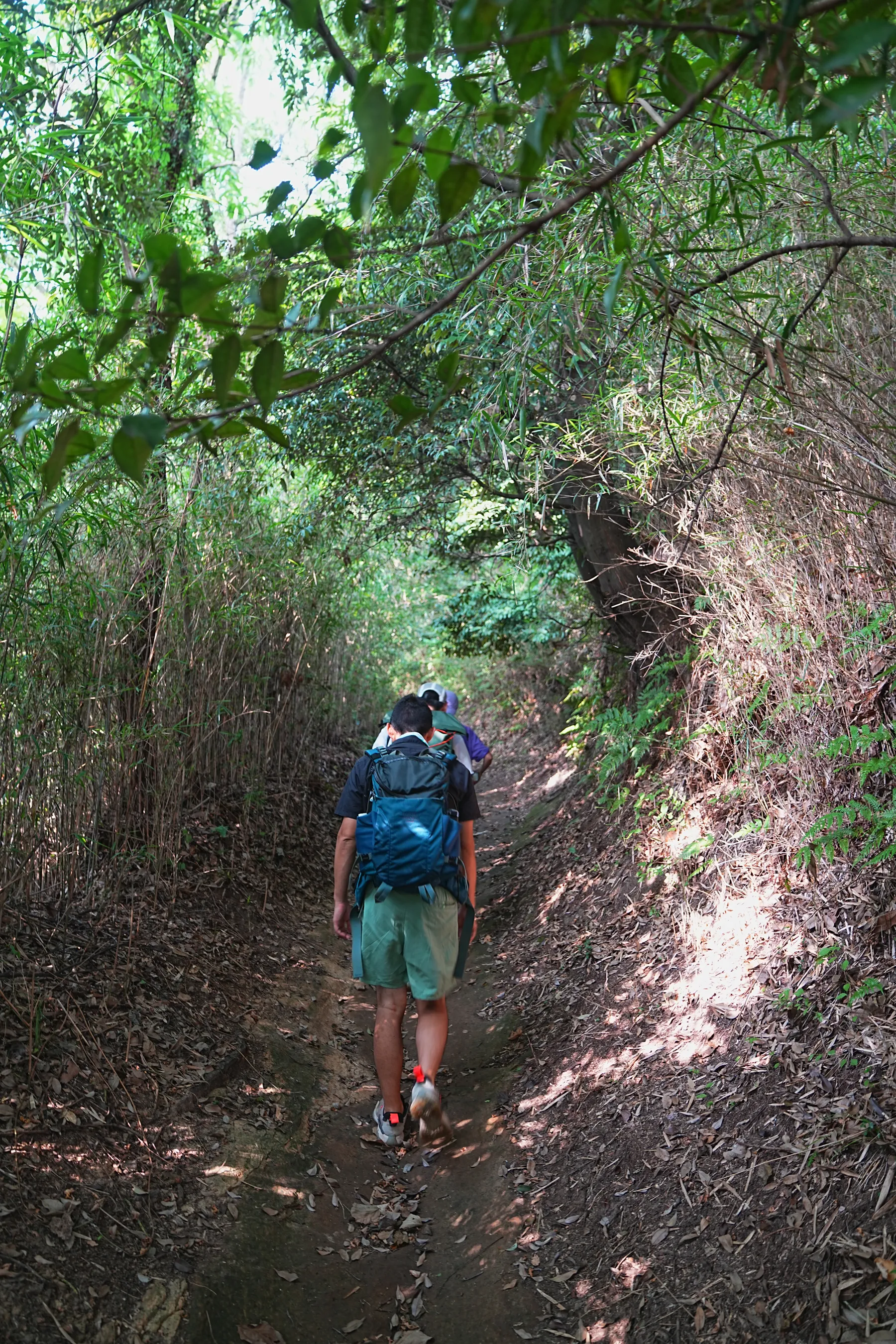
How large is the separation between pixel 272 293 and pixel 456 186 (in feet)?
0.99

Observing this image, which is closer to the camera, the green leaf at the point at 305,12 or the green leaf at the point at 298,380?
the green leaf at the point at 305,12

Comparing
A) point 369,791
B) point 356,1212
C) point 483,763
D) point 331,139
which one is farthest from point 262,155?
point 483,763

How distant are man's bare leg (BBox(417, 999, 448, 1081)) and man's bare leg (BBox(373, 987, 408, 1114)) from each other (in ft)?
0.09

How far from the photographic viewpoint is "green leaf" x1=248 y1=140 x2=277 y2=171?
1.35 metres

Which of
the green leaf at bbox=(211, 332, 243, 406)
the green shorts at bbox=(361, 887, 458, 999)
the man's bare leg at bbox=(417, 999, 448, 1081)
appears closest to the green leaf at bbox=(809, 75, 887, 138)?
the green leaf at bbox=(211, 332, 243, 406)

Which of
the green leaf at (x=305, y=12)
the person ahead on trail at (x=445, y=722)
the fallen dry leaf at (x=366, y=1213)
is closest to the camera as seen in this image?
the green leaf at (x=305, y=12)

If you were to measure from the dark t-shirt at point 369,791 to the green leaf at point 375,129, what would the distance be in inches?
120

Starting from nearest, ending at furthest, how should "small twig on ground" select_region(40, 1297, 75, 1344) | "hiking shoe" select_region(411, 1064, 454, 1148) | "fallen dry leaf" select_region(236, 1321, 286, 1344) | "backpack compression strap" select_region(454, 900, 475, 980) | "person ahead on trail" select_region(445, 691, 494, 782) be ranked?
"small twig on ground" select_region(40, 1297, 75, 1344) < "fallen dry leaf" select_region(236, 1321, 286, 1344) < "hiking shoe" select_region(411, 1064, 454, 1148) < "backpack compression strap" select_region(454, 900, 475, 980) < "person ahead on trail" select_region(445, 691, 494, 782)

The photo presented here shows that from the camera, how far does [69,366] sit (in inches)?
46.1

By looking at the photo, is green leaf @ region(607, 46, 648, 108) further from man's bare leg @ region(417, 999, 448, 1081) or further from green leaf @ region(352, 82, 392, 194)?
man's bare leg @ region(417, 999, 448, 1081)

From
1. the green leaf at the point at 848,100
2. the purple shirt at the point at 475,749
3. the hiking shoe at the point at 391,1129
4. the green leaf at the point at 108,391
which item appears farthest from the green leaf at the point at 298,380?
the purple shirt at the point at 475,749

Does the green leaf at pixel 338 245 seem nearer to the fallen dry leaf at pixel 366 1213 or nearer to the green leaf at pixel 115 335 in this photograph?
the green leaf at pixel 115 335

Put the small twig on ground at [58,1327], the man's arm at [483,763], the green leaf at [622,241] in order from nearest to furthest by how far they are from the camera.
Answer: the green leaf at [622,241], the small twig on ground at [58,1327], the man's arm at [483,763]

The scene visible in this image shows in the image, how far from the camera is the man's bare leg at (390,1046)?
3787 mm
